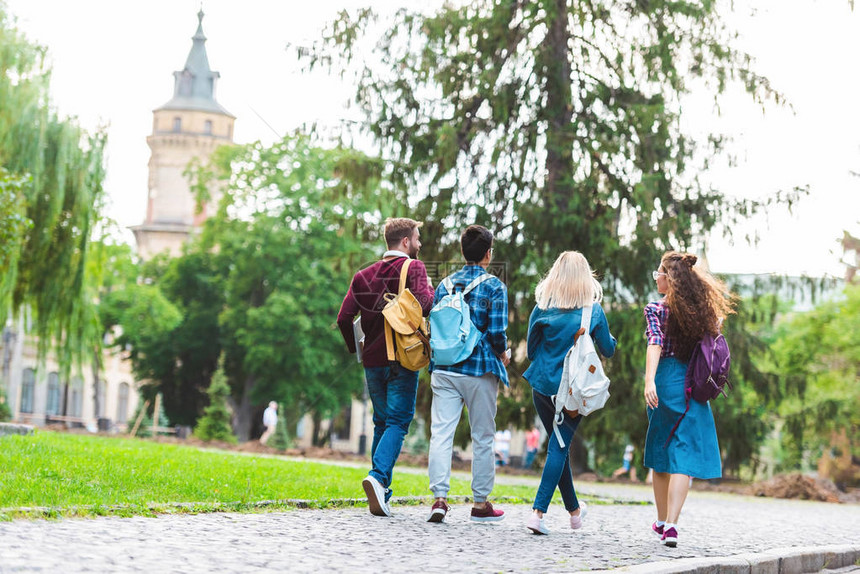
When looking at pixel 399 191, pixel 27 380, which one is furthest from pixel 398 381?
pixel 27 380

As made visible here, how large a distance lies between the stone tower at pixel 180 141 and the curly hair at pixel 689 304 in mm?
74582

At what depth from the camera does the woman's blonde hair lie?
7969 millimetres

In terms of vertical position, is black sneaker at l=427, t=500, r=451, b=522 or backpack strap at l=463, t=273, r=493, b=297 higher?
backpack strap at l=463, t=273, r=493, b=297

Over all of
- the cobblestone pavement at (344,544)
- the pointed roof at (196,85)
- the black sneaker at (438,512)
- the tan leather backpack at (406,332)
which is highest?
the pointed roof at (196,85)

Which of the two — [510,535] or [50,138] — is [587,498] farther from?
[50,138]

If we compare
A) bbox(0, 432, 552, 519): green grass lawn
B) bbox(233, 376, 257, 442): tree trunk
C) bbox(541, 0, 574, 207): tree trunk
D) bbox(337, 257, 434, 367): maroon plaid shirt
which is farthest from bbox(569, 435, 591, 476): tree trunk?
bbox(233, 376, 257, 442): tree trunk

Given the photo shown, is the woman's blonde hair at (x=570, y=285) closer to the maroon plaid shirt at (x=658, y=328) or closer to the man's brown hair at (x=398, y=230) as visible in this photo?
the maroon plaid shirt at (x=658, y=328)

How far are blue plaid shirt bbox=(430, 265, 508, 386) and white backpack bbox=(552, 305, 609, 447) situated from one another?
1.73 ft

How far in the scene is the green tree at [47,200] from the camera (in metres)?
22.6

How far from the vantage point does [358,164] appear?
20.4 meters

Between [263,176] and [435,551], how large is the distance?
3724cm

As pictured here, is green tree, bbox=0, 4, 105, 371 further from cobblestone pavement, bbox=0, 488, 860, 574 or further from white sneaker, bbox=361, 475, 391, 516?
cobblestone pavement, bbox=0, 488, 860, 574

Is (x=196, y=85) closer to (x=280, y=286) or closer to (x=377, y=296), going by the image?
(x=280, y=286)

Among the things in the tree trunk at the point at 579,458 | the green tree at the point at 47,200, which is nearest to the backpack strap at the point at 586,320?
the tree trunk at the point at 579,458
